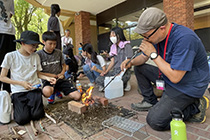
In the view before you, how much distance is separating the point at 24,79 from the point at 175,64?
2.46 meters

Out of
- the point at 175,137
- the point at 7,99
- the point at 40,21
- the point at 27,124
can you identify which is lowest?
the point at 27,124

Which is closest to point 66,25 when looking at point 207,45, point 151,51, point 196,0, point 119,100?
point 196,0

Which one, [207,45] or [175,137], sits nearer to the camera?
[175,137]

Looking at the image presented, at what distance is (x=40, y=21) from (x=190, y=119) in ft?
69.9

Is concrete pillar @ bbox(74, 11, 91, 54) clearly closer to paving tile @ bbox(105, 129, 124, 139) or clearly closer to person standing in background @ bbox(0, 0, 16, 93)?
person standing in background @ bbox(0, 0, 16, 93)

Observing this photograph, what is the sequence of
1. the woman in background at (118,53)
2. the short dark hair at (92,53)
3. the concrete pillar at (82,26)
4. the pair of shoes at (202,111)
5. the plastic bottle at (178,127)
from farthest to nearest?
the concrete pillar at (82,26), the short dark hair at (92,53), the woman in background at (118,53), the pair of shoes at (202,111), the plastic bottle at (178,127)

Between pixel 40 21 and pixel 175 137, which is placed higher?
pixel 40 21

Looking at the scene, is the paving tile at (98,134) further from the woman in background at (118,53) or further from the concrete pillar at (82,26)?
the concrete pillar at (82,26)

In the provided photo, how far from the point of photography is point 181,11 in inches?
248

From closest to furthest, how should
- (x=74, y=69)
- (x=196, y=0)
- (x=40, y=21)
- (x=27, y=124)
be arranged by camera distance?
(x=27, y=124) < (x=74, y=69) < (x=196, y=0) < (x=40, y=21)

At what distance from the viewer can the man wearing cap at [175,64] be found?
5.22 ft

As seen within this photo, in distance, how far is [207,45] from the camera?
840cm

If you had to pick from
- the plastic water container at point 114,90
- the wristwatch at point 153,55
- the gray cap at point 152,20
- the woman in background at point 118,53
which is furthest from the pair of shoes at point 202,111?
the woman in background at point 118,53

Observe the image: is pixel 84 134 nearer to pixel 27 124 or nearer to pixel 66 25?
pixel 27 124
